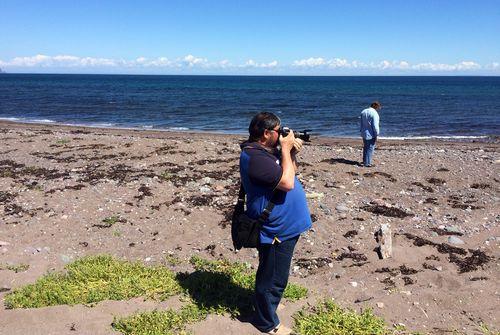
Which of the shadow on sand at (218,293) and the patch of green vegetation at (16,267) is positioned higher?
the shadow on sand at (218,293)

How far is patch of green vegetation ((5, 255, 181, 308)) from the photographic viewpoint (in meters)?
5.67

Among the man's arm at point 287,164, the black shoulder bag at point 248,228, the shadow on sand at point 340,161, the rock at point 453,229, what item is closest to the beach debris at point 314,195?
the rock at point 453,229

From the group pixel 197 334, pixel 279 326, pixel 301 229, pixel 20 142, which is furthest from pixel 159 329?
pixel 20 142

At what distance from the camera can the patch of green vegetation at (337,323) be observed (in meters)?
5.07

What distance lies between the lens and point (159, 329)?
5016mm

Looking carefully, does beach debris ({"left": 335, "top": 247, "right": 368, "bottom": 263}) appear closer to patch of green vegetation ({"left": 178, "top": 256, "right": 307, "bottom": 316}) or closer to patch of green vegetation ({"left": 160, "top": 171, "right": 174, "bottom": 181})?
patch of green vegetation ({"left": 178, "top": 256, "right": 307, "bottom": 316})

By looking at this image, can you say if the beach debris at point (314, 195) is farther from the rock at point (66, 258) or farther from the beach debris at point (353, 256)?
the rock at point (66, 258)

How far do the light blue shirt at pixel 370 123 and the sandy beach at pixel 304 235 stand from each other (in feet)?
3.70

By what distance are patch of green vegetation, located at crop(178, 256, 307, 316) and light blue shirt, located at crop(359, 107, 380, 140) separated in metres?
8.85

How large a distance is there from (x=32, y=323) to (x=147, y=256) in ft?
8.49

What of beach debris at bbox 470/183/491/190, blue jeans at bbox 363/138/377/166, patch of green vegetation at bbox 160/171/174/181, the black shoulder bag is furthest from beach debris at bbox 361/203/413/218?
the black shoulder bag

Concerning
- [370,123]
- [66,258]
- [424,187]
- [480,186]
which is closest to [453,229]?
[424,187]

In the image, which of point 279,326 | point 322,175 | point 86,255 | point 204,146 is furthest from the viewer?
Answer: point 204,146

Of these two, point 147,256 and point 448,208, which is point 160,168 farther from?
point 448,208
